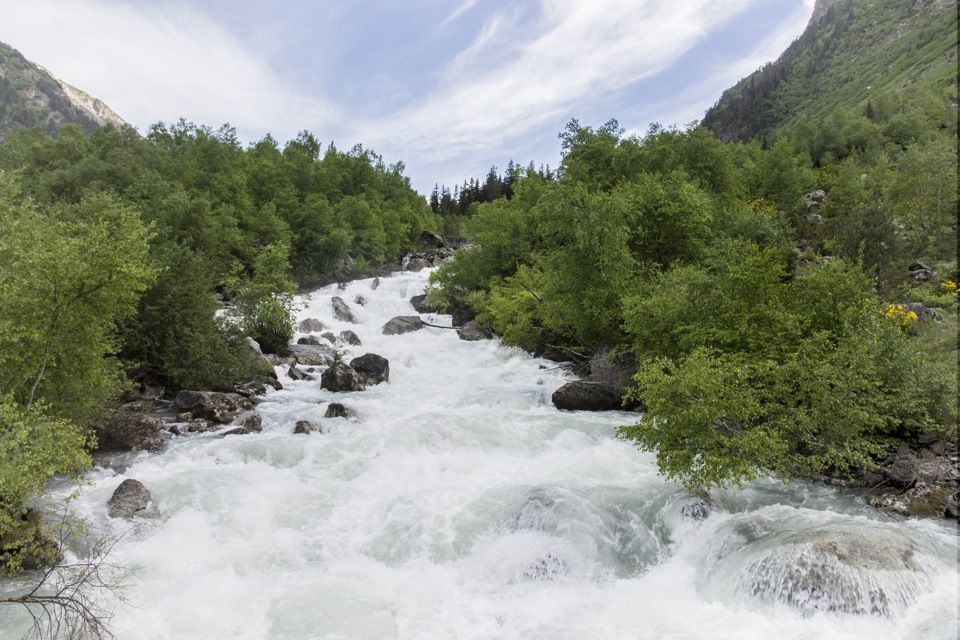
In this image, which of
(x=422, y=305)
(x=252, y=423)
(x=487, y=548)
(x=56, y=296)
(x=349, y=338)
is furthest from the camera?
(x=422, y=305)

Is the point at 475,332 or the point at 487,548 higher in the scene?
the point at 475,332

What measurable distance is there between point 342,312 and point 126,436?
22.8 meters

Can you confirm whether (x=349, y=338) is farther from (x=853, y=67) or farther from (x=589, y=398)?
(x=853, y=67)

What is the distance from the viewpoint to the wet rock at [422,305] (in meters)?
43.8

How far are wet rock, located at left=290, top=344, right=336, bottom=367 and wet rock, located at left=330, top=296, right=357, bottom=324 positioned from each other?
21.3ft

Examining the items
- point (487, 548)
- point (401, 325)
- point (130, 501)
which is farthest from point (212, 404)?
point (401, 325)

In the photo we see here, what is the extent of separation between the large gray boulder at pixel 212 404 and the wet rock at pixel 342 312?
17.5 meters

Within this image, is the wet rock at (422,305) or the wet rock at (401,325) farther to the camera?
the wet rock at (422,305)

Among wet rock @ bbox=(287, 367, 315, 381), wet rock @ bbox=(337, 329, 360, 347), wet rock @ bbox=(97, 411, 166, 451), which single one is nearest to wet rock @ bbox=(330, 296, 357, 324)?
Result: wet rock @ bbox=(337, 329, 360, 347)

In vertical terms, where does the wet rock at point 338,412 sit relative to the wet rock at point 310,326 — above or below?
below

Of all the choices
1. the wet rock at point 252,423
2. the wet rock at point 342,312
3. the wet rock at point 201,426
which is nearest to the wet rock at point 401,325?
the wet rock at point 342,312

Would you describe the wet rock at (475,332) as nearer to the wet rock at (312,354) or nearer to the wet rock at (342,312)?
the wet rock at (342,312)

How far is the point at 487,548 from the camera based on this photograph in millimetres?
11109

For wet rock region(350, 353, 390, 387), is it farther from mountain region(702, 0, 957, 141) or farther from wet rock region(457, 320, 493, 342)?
mountain region(702, 0, 957, 141)
